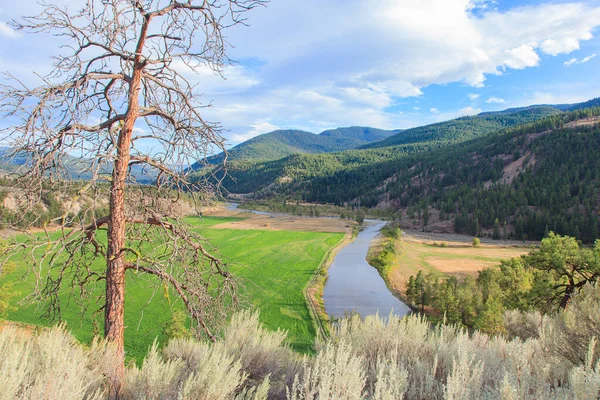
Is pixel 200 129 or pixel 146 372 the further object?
pixel 200 129

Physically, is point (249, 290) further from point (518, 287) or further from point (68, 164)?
point (68, 164)

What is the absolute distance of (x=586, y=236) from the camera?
230 ft

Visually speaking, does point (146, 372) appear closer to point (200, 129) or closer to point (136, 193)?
point (136, 193)

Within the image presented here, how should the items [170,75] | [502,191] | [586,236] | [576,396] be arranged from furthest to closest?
[502,191] < [586,236] < [170,75] < [576,396]

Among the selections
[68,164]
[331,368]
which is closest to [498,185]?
[331,368]

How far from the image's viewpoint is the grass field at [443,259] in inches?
1797

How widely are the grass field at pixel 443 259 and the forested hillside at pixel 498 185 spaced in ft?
61.5

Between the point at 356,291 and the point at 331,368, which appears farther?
the point at 356,291

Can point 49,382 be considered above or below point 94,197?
below

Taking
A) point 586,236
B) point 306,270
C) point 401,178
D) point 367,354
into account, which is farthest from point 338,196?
point 367,354

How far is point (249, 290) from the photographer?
38.2 meters

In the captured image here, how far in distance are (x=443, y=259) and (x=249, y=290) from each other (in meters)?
33.5

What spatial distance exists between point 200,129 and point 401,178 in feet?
493

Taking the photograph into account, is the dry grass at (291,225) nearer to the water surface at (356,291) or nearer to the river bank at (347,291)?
the river bank at (347,291)
